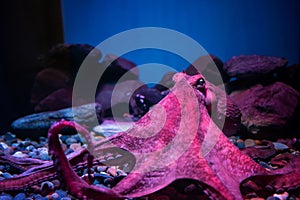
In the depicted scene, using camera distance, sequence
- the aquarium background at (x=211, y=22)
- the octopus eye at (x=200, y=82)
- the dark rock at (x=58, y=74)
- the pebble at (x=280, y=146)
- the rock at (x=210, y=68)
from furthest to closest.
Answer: the aquarium background at (x=211, y=22)
the dark rock at (x=58, y=74)
the rock at (x=210, y=68)
the pebble at (x=280, y=146)
the octopus eye at (x=200, y=82)

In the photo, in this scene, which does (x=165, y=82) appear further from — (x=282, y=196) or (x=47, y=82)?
(x=282, y=196)

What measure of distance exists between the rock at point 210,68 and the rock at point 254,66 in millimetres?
216

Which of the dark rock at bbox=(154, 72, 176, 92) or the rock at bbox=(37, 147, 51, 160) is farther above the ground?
the dark rock at bbox=(154, 72, 176, 92)

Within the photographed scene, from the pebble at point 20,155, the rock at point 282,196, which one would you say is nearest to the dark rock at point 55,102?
the pebble at point 20,155

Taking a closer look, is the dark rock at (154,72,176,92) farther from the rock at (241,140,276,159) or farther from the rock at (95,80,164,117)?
the rock at (241,140,276,159)

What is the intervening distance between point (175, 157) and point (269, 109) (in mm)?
2671

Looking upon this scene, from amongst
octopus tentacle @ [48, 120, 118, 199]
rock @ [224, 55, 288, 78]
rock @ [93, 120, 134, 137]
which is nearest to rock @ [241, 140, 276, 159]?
rock @ [93, 120, 134, 137]

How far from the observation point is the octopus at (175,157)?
159cm

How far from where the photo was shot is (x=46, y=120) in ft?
14.0

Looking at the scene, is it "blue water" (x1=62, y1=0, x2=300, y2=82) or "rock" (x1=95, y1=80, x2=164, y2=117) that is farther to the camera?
"blue water" (x1=62, y1=0, x2=300, y2=82)

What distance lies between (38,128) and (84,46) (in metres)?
2.03

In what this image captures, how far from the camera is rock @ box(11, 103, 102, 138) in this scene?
419cm

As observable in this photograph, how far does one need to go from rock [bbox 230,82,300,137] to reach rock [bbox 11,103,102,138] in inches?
89.1

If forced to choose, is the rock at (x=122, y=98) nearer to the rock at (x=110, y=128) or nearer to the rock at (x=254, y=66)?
the rock at (x=110, y=128)
